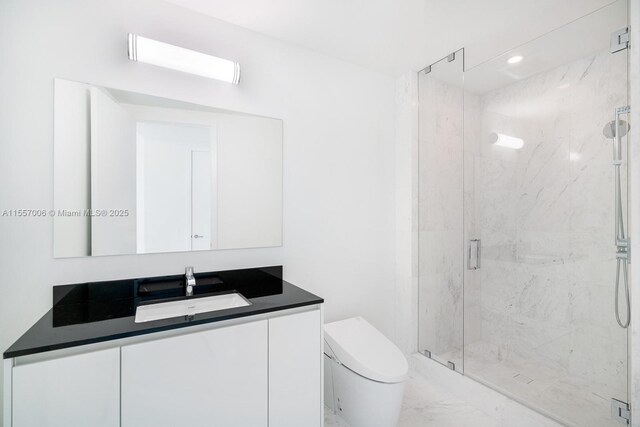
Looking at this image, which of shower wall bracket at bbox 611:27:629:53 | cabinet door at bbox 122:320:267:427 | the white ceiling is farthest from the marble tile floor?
the white ceiling

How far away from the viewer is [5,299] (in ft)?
4.08

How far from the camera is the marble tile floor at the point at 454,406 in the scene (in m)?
1.71

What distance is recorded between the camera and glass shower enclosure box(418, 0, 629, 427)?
1555 millimetres

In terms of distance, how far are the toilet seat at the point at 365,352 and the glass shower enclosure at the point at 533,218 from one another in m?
0.70

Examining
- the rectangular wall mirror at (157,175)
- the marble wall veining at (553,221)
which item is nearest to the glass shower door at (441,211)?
the marble wall veining at (553,221)

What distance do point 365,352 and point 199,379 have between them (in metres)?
0.88

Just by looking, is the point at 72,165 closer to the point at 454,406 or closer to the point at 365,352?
the point at 365,352

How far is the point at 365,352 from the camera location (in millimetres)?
1644

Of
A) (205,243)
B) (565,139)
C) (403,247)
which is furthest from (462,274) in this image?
(205,243)

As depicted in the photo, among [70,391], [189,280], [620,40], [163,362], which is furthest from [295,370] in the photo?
[620,40]

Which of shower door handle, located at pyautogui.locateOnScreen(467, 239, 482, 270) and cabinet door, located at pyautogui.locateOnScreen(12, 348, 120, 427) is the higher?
shower door handle, located at pyautogui.locateOnScreen(467, 239, 482, 270)

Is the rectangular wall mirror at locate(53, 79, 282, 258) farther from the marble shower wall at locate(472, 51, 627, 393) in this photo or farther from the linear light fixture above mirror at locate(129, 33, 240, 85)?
the marble shower wall at locate(472, 51, 627, 393)

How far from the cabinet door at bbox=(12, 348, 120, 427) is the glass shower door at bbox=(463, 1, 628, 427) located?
6.64 feet

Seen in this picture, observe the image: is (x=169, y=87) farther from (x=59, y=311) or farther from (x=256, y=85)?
(x=59, y=311)
